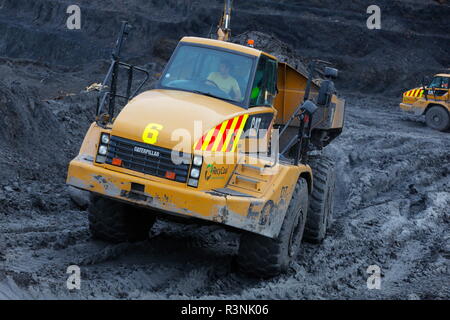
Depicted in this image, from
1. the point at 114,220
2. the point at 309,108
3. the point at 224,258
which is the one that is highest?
the point at 309,108

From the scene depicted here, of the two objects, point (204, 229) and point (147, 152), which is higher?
point (147, 152)

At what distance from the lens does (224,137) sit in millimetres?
7051

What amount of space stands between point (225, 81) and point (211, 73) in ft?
0.66

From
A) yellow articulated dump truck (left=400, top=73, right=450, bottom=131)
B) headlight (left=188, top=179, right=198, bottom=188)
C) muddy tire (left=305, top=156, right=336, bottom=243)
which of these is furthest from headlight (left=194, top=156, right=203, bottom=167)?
yellow articulated dump truck (left=400, top=73, right=450, bottom=131)

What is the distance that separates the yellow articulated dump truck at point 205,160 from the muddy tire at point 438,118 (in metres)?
16.5

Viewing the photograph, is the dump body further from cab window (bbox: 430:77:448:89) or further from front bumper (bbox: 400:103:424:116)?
cab window (bbox: 430:77:448:89)

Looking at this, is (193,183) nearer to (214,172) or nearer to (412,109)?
(214,172)

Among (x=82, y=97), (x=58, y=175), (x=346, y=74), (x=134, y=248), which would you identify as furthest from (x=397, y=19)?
(x=134, y=248)

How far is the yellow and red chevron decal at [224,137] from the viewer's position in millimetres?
6781

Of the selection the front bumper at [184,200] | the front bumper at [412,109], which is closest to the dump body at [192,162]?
the front bumper at [184,200]

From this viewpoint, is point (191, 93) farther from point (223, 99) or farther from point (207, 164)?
point (207, 164)

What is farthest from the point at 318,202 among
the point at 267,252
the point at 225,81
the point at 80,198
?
the point at 80,198
